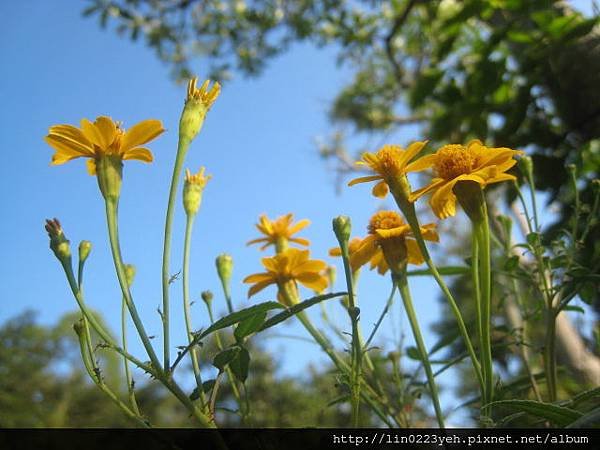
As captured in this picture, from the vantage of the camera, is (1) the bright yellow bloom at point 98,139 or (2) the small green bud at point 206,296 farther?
(2) the small green bud at point 206,296

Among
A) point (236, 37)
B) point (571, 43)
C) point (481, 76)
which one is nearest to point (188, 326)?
point (481, 76)

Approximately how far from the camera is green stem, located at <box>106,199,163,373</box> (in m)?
0.32

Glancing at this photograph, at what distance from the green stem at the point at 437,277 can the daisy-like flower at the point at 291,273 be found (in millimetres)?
145

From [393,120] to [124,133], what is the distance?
4670mm

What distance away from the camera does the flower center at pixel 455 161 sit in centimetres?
43

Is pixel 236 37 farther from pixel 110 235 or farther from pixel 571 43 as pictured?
pixel 110 235

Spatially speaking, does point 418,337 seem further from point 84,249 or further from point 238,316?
point 84,249

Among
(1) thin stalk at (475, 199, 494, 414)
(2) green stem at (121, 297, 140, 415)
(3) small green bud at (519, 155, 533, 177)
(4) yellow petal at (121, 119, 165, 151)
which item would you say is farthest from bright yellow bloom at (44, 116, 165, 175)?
(3) small green bud at (519, 155, 533, 177)

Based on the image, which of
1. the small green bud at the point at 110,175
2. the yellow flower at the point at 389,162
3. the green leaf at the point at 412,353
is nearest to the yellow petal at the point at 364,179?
the yellow flower at the point at 389,162

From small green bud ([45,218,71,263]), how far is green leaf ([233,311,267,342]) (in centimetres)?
15

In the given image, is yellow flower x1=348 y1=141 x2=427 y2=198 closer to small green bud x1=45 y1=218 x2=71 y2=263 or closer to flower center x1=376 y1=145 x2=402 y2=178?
flower center x1=376 y1=145 x2=402 y2=178

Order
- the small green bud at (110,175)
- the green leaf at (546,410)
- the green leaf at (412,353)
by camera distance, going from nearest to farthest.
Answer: the green leaf at (546,410) → the small green bud at (110,175) → the green leaf at (412,353)

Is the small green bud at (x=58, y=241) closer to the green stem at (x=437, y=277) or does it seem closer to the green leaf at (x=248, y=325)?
the green leaf at (x=248, y=325)
